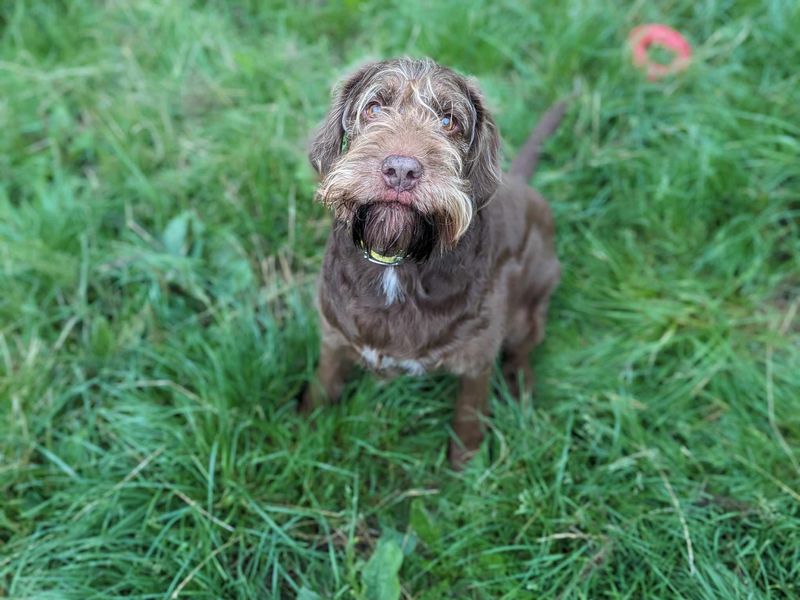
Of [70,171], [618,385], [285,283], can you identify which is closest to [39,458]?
[285,283]

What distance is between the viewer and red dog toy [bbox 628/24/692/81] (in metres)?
4.09

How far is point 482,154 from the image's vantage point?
7.82ft

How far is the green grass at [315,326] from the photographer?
283 cm

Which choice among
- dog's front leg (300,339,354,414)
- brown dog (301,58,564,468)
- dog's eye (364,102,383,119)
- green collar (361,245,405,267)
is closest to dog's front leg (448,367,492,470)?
brown dog (301,58,564,468)

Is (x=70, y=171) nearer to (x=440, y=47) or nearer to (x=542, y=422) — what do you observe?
(x=440, y=47)

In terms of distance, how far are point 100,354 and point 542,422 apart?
2076 millimetres

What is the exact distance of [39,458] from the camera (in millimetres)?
3102

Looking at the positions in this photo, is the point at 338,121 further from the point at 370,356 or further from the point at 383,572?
the point at 383,572

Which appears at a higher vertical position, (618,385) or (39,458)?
(618,385)

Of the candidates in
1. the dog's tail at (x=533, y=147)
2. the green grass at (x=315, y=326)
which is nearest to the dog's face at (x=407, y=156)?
the dog's tail at (x=533, y=147)

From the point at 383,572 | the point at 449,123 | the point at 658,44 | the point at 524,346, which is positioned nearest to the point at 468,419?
the point at 524,346

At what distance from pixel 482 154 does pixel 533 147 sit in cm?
124

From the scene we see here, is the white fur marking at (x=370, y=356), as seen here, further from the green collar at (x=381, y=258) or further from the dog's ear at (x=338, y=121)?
the dog's ear at (x=338, y=121)

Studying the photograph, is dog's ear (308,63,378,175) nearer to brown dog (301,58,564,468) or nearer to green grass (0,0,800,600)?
brown dog (301,58,564,468)
